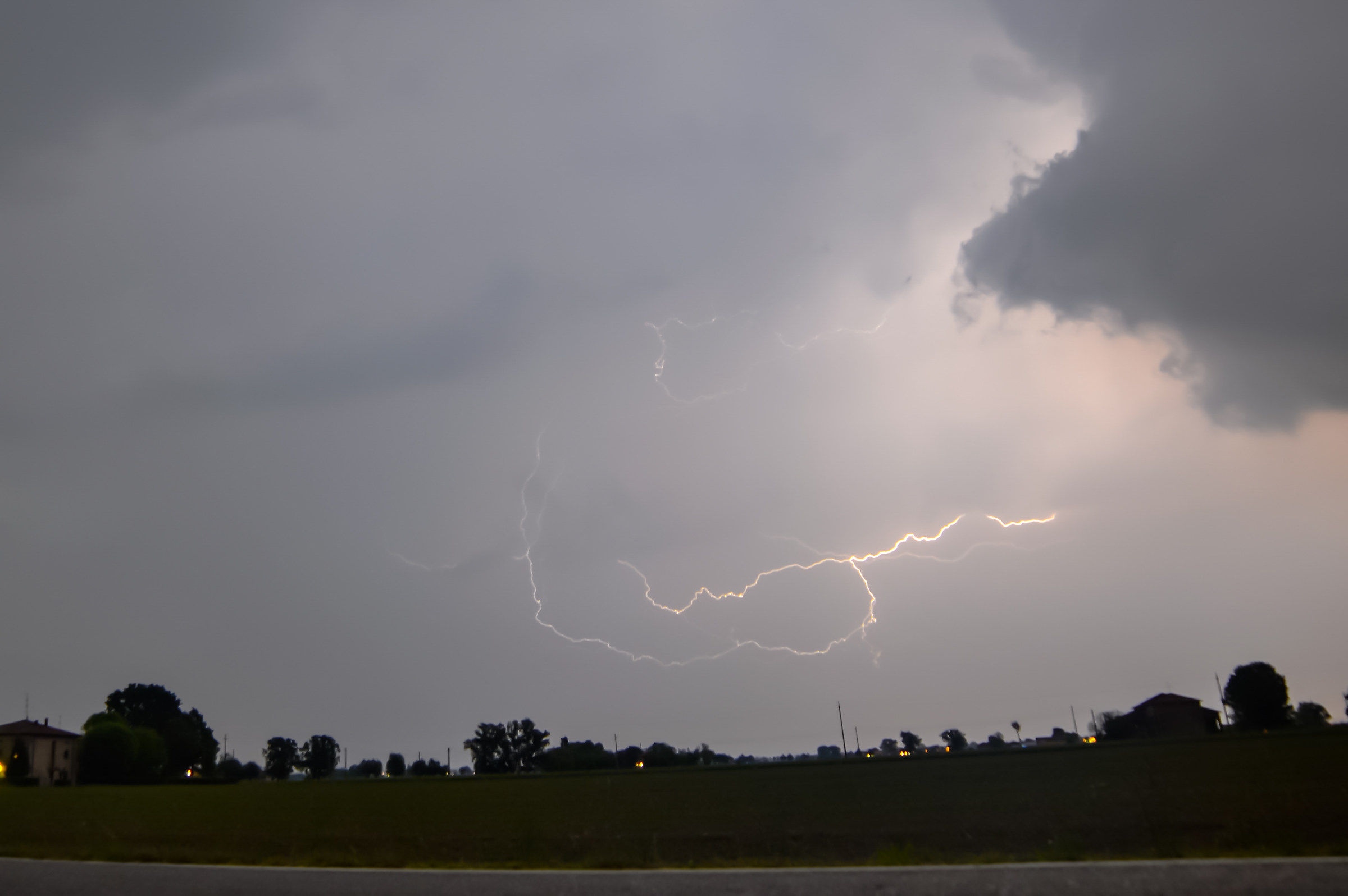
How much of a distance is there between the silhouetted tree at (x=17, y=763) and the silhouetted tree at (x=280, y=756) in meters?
75.4

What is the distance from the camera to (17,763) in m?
67.6

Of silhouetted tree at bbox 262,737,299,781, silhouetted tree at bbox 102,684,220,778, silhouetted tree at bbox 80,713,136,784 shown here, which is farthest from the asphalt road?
silhouetted tree at bbox 262,737,299,781

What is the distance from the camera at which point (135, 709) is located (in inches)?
4306

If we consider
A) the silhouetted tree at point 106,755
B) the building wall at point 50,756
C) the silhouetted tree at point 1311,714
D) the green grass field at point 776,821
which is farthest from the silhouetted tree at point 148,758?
the silhouetted tree at point 1311,714

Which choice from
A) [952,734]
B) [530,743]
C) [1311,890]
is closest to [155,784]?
[530,743]

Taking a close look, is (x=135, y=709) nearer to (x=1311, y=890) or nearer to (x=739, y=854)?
(x=739, y=854)

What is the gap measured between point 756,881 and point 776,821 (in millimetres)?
14722

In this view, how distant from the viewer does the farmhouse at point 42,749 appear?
2766 inches

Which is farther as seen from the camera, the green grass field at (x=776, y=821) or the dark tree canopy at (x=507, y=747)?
the dark tree canopy at (x=507, y=747)

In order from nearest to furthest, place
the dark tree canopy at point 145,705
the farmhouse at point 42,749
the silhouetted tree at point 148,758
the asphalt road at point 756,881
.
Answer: the asphalt road at point 756,881 < the farmhouse at point 42,749 < the silhouetted tree at point 148,758 < the dark tree canopy at point 145,705

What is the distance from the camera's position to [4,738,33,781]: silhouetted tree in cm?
6644

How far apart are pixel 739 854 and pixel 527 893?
6.41 meters

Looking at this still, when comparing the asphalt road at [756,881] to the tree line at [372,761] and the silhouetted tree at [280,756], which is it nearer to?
the tree line at [372,761]

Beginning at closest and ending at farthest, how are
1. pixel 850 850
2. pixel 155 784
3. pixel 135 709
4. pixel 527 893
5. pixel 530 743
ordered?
pixel 527 893, pixel 850 850, pixel 155 784, pixel 135 709, pixel 530 743
